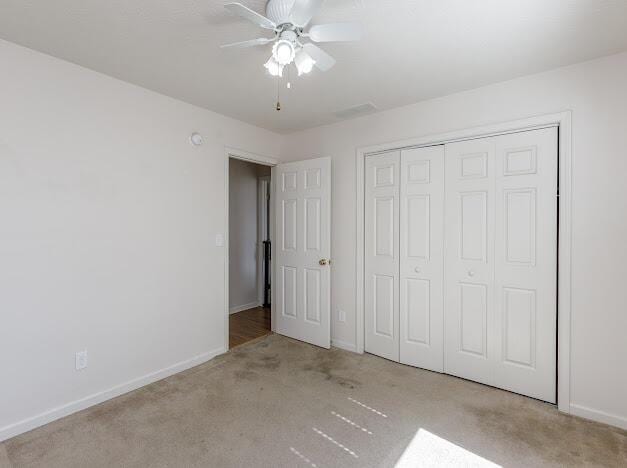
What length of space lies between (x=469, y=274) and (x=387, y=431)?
142cm

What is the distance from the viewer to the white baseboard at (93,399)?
200 centimetres

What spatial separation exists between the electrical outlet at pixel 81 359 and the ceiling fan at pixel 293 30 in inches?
90.1

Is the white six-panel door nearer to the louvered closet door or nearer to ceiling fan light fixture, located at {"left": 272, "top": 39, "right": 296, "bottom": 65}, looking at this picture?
the louvered closet door

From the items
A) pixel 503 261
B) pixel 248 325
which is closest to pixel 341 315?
pixel 248 325

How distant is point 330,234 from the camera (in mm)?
3443

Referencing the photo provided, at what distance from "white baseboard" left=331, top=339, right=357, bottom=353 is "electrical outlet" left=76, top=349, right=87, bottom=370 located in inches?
88.1

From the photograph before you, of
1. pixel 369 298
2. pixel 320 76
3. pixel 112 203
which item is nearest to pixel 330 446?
pixel 369 298

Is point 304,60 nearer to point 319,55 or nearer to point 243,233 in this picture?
point 319,55

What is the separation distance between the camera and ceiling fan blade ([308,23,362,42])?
1.49 metres

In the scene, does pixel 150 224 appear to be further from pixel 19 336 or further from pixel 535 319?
pixel 535 319

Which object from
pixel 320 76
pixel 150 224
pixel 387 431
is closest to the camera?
pixel 387 431

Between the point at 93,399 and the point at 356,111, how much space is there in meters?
3.24

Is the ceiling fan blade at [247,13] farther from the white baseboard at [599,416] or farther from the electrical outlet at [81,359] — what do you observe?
the white baseboard at [599,416]

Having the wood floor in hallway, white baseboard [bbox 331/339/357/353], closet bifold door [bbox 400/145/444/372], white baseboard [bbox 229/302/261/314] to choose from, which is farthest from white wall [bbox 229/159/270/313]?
closet bifold door [bbox 400/145/444/372]
